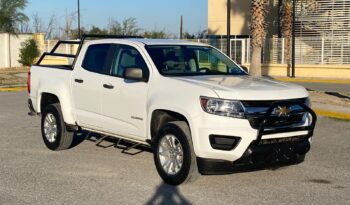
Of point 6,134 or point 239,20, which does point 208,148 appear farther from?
point 239,20

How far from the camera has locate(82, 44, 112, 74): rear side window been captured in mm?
8500

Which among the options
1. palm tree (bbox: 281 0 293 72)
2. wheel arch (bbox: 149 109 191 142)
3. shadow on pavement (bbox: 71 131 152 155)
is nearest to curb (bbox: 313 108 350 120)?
shadow on pavement (bbox: 71 131 152 155)

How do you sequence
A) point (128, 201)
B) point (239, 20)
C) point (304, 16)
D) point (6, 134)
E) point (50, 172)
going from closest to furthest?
1. point (128, 201)
2. point (50, 172)
3. point (6, 134)
4. point (304, 16)
5. point (239, 20)

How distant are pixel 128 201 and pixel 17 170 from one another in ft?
7.69

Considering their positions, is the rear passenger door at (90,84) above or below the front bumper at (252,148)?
above

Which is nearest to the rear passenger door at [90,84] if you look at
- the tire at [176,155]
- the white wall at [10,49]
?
the tire at [176,155]

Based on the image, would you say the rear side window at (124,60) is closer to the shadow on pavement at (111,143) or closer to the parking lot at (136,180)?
the shadow on pavement at (111,143)

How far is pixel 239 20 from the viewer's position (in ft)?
144

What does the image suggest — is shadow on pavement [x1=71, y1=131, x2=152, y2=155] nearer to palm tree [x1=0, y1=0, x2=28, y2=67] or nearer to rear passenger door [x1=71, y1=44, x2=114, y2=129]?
rear passenger door [x1=71, y1=44, x2=114, y2=129]

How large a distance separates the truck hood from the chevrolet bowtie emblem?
A: 13cm

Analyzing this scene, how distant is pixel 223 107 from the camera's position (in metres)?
6.55

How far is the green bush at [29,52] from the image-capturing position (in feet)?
139

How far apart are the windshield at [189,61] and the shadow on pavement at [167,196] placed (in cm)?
159

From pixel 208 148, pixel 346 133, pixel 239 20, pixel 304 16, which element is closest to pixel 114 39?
pixel 208 148
